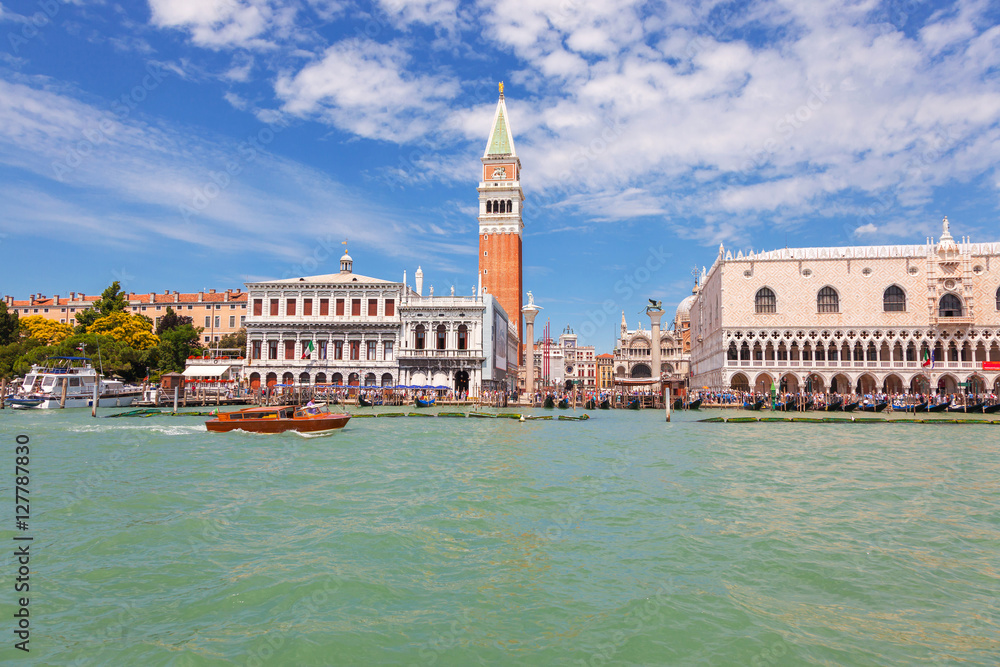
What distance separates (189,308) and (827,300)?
6610cm

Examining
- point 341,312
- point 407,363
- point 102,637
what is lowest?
point 102,637

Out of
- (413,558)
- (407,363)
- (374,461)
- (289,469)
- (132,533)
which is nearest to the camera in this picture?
(413,558)

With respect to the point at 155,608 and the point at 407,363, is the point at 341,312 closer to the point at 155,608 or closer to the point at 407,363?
the point at 407,363

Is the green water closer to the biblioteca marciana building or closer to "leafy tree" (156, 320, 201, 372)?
"leafy tree" (156, 320, 201, 372)

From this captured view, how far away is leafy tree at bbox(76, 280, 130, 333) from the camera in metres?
52.9

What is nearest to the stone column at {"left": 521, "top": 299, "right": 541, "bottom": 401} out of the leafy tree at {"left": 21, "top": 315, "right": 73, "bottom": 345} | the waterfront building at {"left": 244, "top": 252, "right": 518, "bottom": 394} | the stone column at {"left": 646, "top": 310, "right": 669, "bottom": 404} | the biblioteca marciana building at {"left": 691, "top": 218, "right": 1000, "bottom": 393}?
the waterfront building at {"left": 244, "top": 252, "right": 518, "bottom": 394}

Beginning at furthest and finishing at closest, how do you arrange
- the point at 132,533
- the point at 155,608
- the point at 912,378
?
the point at 912,378
the point at 132,533
the point at 155,608

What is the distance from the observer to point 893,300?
50.7 m

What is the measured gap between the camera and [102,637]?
5234 millimetres

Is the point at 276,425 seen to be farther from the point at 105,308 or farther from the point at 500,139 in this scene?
the point at 500,139

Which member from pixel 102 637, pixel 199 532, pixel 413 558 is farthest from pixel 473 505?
pixel 102 637

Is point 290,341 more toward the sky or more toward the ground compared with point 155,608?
more toward the sky

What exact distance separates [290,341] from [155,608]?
41.8m

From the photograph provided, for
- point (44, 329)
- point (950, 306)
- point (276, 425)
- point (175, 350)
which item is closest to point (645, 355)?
point (950, 306)
